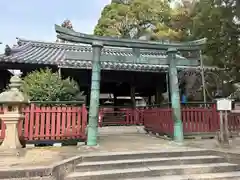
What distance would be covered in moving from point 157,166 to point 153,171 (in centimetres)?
34

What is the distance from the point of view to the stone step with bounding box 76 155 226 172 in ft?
16.8

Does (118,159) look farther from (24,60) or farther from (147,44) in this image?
(24,60)

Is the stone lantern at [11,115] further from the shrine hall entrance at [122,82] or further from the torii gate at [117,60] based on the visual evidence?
the shrine hall entrance at [122,82]

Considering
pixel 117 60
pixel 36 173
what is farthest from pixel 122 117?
pixel 36 173

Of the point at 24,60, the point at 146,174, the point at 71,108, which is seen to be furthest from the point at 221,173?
the point at 24,60

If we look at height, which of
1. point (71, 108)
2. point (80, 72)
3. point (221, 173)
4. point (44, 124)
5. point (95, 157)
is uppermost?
point (80, 72)

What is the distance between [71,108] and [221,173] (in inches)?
168

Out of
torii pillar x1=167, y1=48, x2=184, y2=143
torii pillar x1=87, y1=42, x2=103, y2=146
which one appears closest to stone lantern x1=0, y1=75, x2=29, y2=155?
torii pillar x1=87, y1=42, x2=103, y2=146

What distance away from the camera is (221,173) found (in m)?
5.29

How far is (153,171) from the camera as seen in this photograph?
507 centimetres

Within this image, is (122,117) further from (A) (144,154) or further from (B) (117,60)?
(A) (144,154)

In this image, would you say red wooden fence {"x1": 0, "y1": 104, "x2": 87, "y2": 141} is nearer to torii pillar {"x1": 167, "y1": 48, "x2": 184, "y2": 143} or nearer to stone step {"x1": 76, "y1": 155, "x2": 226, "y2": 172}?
stone step {"x1": 76, "y1": 155, "x2": 226, "y2": 172}

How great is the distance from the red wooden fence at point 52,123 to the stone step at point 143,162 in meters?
2.06

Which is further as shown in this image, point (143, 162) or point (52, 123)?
point (52, 123)
